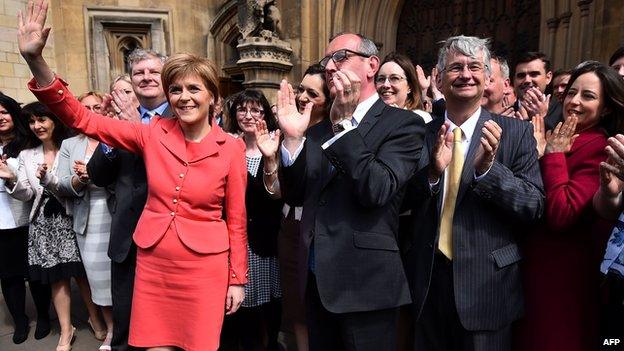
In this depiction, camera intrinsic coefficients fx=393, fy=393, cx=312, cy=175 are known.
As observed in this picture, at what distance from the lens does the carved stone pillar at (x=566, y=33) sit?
5461 mm

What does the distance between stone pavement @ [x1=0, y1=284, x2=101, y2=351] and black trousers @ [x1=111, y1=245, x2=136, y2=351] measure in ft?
3.88

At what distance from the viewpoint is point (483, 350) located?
5.59ft

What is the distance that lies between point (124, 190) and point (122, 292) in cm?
58

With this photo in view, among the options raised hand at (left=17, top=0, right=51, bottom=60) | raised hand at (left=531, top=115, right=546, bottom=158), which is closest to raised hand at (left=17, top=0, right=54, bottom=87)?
raised hand at (left=17, top=0, right=51, bottom=60)

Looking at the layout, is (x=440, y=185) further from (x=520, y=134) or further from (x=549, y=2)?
(x=549, y=2)

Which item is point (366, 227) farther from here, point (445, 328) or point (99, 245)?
point (99, 245)

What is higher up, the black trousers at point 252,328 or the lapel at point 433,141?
the lapel at point 433,141

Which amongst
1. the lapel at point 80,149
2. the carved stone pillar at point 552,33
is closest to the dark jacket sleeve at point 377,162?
the lapel at point 80,149

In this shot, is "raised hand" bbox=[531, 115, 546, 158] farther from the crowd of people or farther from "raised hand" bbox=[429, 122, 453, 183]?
"raised hand" bbox=[429, 122, 453, 183]

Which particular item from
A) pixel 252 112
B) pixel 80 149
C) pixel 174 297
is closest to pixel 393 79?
pixel 252 112

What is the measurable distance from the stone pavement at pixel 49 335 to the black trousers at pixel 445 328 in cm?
272

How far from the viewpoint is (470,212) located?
1.72 m

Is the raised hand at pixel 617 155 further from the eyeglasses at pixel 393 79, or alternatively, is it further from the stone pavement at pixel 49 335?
the stone pavement at pixel 49 335

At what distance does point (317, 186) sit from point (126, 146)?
98cm
